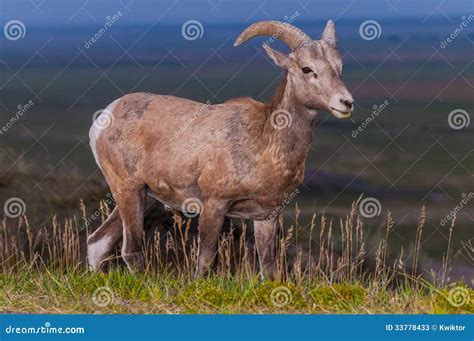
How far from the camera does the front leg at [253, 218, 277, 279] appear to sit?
13180 millimetres

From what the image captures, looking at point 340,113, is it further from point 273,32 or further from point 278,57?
point 273,32

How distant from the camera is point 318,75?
479 inches

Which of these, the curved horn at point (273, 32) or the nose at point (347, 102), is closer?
the nose at point (347, 102)

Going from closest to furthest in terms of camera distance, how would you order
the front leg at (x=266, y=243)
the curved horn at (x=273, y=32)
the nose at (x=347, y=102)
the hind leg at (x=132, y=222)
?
the nose at (x=347, y=102), the curved horn at (x=273, y=32), the front leg at (x=266, y=243), the hind leg at (x=132, y=222)

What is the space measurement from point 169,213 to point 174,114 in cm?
216

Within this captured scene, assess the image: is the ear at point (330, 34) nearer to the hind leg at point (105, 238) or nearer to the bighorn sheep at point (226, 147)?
the bighorn sheep at point (226, 147)

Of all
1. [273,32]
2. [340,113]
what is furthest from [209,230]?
[273,32]

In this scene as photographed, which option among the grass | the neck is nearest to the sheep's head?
the neck

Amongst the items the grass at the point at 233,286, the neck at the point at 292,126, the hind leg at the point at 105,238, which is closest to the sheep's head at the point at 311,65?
the neck at the point at 292,126

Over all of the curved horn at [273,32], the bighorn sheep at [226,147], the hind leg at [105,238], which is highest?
the curved horn at [273,32]

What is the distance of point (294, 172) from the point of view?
12.7 m

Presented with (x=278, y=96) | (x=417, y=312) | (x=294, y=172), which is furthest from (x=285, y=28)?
(x=417, y=312)

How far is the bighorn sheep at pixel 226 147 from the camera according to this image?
12383mm

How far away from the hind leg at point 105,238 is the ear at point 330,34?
11.8 feet
